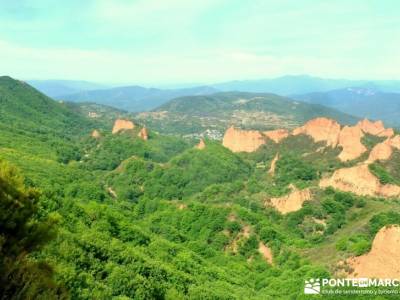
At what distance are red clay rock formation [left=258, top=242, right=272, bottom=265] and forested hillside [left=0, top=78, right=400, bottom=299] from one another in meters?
0.16

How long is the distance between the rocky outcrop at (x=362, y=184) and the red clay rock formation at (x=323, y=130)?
31.3 metres


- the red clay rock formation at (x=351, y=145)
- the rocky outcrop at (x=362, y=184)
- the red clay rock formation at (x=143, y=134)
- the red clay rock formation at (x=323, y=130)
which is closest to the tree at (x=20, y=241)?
the rocky outcrop at (x=362, y=184)

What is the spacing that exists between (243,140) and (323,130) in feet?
80.0

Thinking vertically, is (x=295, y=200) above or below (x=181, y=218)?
above

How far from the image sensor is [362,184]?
8419cm

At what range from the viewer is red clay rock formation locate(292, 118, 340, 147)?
120 m

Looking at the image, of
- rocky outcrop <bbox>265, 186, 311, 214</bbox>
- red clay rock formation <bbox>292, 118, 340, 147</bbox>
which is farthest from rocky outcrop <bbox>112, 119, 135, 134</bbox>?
rocky outcrop <bbox>265, 186, 311, 214</bbox>

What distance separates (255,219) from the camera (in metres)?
65.6

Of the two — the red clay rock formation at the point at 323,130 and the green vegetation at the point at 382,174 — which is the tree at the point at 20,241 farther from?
the red clay rock formation at the point at 323,130

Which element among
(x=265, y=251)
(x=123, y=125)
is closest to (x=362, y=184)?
(x=265, y=251)

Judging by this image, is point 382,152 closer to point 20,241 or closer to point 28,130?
point 20,241

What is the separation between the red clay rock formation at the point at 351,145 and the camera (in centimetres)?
10750

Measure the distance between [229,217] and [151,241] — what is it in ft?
62.7

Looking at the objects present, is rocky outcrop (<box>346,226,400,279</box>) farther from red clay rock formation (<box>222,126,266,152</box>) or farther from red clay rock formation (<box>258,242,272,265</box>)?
red clay rock formation (<box>222,126,266,152</box>)
